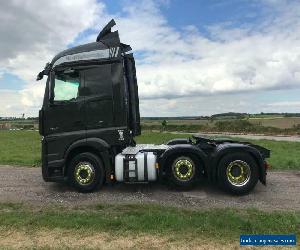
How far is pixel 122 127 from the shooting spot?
10.1m

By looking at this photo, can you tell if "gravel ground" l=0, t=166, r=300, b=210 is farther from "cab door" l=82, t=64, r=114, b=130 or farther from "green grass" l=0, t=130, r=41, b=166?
"green grass" l=0, t=130, r=41, b=166

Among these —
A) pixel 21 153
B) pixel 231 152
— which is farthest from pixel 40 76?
pixel 21 153

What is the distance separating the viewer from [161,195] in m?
9.70

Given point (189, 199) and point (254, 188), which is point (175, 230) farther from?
point (254, 188)

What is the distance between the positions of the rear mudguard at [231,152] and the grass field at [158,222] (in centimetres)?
161

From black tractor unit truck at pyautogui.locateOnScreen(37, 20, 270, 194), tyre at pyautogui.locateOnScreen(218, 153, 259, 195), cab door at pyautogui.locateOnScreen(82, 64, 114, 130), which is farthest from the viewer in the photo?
cab door at pyautogui.locateOnScreen(82, 64, 114, 130)

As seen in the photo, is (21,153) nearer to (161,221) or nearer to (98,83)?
(98,83)

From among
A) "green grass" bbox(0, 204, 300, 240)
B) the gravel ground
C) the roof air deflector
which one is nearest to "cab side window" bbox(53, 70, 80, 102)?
the roof air deflector

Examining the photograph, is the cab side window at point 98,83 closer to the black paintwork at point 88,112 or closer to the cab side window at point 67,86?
the black paintwork at point 88,112

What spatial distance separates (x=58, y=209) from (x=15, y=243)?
2000mm

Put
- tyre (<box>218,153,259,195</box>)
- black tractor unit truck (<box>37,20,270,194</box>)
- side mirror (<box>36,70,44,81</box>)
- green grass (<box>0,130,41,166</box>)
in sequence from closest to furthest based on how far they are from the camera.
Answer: tyre (<box>218,153,259,195</box>)
black tractor unit truck (<box>37,20,270,194</box>)
side mirror (<box>36,70,44,81</box>)
green grass (<box>0,130,41,166</box>)

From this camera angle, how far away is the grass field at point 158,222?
22.6 feet

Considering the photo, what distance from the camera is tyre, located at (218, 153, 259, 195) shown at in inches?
380

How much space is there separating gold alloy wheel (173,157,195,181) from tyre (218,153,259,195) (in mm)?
647
